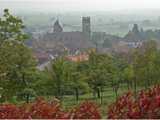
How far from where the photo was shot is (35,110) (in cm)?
475

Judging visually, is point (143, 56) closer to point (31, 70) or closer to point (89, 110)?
point (31, 70)

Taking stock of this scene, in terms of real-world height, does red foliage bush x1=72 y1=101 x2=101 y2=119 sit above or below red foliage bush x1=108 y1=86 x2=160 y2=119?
below

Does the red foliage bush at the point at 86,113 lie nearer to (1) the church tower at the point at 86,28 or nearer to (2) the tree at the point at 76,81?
(2) the tree at the point at 76,81

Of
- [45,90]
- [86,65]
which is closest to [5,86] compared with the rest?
[45,90]

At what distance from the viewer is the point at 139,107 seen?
444 centimetres

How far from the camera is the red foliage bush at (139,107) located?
14.2ft

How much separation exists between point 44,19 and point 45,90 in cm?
7155

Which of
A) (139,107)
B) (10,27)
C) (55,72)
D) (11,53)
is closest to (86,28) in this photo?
(55,72)

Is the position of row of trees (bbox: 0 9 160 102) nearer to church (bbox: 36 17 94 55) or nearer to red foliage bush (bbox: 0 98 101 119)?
red foliage bush (bbox: 0 98 101 119)

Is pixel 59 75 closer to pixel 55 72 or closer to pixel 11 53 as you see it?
pixel 55 72

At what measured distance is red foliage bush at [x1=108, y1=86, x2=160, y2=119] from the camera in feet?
14.2

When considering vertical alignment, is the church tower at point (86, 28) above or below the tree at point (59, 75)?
below

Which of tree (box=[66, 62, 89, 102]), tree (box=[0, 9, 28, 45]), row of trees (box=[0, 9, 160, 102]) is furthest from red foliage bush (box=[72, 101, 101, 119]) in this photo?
tree (box=[66, 62, 89, 102])

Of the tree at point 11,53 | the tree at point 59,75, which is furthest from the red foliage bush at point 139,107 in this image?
the tree at point 59,75
